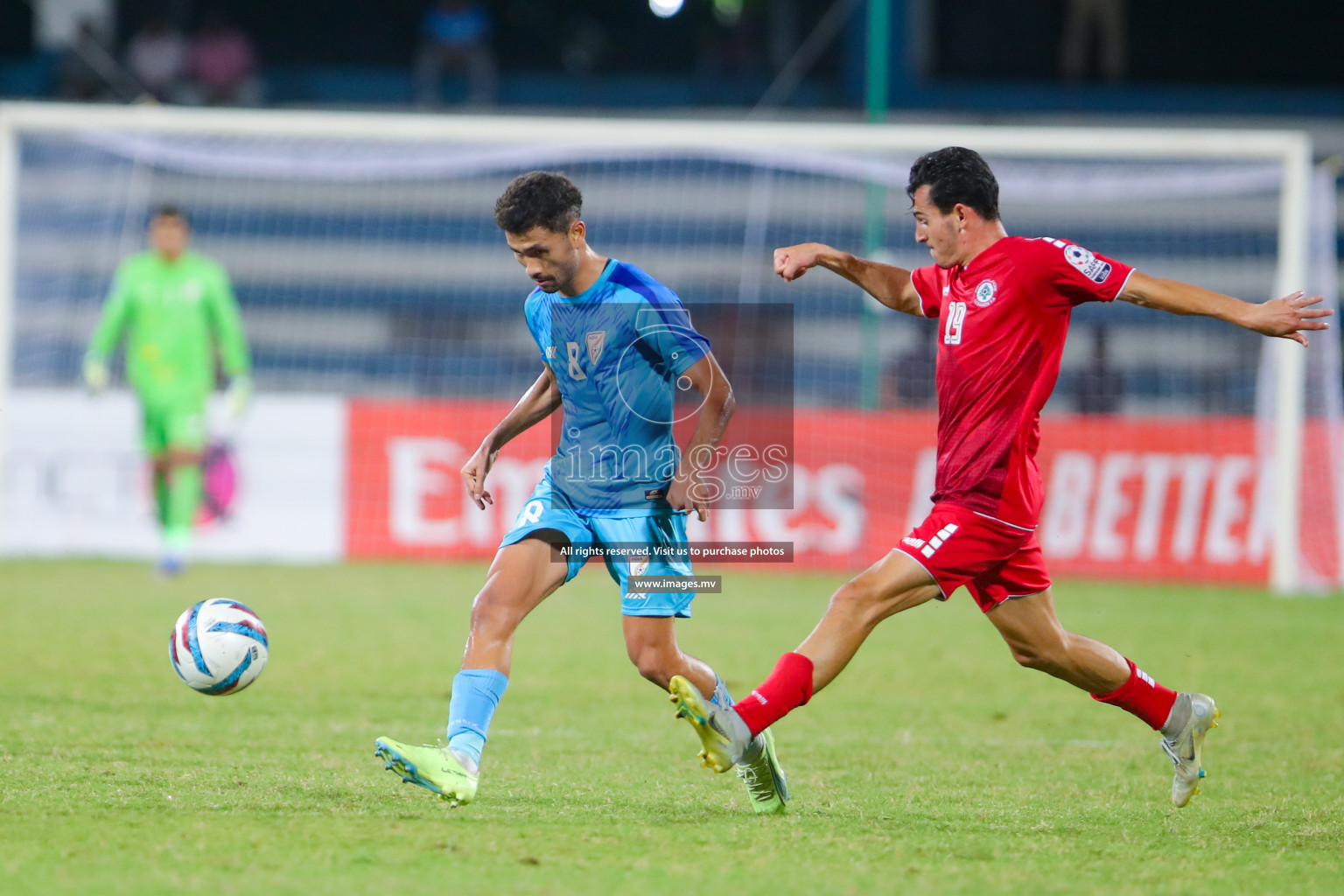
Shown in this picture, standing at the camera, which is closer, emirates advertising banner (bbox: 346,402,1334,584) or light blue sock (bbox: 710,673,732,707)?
light blue sock (bbox: 710,673,732,707)

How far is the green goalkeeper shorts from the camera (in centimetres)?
1161

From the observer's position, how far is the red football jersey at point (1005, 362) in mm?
4883

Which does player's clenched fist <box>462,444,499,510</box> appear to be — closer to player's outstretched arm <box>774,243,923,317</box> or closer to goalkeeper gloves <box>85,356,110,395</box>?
player's outstretched arm <box>774,243,923,317</box>

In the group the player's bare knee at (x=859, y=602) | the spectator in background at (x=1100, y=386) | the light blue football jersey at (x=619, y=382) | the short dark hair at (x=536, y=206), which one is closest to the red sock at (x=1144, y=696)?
the player's bare knee at (x=859, y=602)

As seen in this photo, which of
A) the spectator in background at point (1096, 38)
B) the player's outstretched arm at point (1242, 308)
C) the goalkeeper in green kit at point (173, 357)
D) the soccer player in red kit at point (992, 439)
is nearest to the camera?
the player's outstretched arm at point (1242, 308)

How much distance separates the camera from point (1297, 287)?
472 inches

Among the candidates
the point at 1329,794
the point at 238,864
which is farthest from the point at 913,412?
the point at 238,864

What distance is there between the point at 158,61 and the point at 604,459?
16.2m

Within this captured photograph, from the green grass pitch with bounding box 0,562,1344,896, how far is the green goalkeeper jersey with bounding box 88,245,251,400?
206cm

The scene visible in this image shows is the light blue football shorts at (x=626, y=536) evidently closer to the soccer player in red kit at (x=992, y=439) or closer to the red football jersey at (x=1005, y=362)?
the soccer player in red kit at (x=992, y=439)

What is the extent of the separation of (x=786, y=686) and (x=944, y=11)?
18050 millimetres

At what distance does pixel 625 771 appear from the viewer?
5.53m

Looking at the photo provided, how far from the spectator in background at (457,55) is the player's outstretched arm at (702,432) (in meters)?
15.2

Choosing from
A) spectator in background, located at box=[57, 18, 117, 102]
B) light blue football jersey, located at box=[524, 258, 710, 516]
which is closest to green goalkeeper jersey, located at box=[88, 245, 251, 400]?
light blue football jersey, located at box=[524, 258, 710, 516]
